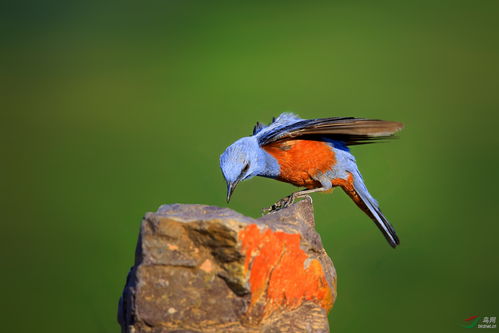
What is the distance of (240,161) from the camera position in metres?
5.80

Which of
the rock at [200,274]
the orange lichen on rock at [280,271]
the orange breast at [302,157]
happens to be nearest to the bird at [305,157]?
the orange breast at [302,157]

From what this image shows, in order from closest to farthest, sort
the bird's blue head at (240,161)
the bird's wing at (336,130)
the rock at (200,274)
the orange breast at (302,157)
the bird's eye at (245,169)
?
the rock at (200,274), the bird's wing at (336,130), the bird's blue head at (240,161), the bird's eye at (245,169), the orange breast at (302,157)

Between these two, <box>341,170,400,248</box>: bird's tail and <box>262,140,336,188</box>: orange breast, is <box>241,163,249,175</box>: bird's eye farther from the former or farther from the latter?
<box>341,170,400,248</box>: bird's tail

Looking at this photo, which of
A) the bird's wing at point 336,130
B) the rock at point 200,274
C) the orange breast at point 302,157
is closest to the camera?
the rock at point 200,274

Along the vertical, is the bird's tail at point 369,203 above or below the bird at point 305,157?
below

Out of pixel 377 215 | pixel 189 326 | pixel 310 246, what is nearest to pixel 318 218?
pixel 377 215

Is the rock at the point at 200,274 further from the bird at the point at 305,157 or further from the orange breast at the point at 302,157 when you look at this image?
the orange breast at the point at 302,157

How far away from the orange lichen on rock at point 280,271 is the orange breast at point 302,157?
204cm

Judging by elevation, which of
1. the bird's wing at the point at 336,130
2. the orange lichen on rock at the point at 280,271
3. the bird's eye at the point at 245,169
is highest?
the bird's wing at the point at 336,130

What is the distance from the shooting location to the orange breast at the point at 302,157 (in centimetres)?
646

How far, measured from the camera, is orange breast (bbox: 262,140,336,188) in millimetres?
6465

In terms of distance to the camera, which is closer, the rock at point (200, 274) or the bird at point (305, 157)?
the rock at point (200, 274)

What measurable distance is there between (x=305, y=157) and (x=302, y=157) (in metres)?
0.03

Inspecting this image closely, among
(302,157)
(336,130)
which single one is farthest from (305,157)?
(336,130)
